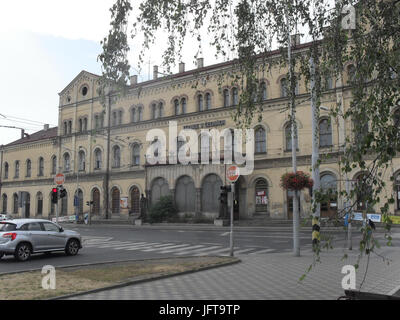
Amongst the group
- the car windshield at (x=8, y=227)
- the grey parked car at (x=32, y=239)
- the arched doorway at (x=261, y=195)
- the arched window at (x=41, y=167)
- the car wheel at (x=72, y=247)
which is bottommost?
the car wheel at (x=72, y=247)

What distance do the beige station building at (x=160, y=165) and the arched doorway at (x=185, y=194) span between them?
4.1 inches

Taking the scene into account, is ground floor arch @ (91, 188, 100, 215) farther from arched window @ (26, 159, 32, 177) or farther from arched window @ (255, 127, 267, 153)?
arched window @ (255, 127, 267, 153)

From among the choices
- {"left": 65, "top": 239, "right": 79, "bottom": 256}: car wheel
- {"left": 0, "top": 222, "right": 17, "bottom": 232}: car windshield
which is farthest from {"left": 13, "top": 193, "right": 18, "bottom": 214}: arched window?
{"left": 0, "top": 222, "right": 17, "bottom": 232}: car windshield

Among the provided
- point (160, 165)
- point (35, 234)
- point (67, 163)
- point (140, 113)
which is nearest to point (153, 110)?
point (140, 113)

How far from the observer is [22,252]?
48.2 ft

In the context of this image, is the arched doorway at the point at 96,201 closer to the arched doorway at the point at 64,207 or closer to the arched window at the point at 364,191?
the arched doorway at the point at 64,207

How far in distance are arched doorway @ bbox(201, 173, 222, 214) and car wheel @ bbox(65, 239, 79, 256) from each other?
2280 cm

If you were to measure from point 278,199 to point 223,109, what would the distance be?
35.7 ft

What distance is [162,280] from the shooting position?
32.3ft

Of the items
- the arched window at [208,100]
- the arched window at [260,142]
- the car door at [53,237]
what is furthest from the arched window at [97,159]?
the car door at [53,237]

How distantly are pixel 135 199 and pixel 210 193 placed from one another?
11819 mm

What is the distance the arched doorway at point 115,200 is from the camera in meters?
49.2
